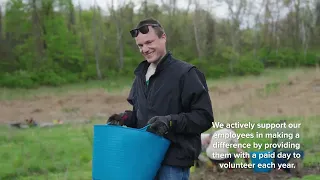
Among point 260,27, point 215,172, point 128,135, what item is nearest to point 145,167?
point 128,135

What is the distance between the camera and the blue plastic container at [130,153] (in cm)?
213

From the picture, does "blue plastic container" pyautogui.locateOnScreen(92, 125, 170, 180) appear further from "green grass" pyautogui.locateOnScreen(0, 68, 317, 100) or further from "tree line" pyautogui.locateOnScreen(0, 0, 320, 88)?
"tree line" pyautogui.locateOnScreen(0, 0, 320, 88)

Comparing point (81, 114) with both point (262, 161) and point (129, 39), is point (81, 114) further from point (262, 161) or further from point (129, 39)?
Result: point (129, 39)

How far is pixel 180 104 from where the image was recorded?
89.2 inches

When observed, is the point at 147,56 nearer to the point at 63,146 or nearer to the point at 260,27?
the point at 63,146

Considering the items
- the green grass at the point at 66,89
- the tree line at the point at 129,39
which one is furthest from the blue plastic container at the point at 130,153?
the tree line at the point at 129,39

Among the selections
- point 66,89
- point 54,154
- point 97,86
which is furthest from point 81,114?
point 54,154

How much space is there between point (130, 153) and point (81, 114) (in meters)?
14.2

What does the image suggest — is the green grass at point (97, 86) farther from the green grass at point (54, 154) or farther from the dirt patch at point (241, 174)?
the dirt patch at point (241, 174)

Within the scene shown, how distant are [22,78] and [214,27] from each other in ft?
48.4

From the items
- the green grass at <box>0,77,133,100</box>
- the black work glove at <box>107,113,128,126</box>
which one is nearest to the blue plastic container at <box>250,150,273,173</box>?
the black work glove at <box>107,113,128,126</box>

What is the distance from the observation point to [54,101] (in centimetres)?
1873

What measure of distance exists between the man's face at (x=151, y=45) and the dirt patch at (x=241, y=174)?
11.5ft

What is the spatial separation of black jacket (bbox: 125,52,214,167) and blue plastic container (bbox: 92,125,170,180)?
0.26ft
